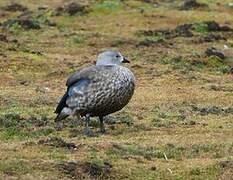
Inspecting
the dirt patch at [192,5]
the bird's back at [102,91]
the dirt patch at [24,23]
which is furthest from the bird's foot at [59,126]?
the dirt patch at [192,5]

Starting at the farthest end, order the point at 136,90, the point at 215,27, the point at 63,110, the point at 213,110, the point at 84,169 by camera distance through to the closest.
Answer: the point at 215,27, the point at 136,90, the point at 213,110, the point at 63,110, the point at 84,169

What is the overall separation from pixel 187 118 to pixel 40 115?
2514 millimetres

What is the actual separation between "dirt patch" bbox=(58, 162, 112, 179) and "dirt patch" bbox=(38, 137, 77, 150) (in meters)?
1.05

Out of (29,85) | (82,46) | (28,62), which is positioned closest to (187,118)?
(29,85)

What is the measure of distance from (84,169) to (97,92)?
2.66 m

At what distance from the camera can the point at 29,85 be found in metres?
19.4

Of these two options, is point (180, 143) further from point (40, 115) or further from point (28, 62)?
point (28, 62)

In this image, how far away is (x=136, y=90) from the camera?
61.6 feet

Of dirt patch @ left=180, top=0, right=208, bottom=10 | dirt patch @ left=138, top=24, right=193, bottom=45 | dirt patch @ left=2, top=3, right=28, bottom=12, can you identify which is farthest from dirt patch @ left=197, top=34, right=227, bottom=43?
dirt patch @ left=2, top=3, right=28, bottom=12

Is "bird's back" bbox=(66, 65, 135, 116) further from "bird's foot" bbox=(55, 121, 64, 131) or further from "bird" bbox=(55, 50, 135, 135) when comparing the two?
"bird's foot" bbox=(55, 121, 64, 131)

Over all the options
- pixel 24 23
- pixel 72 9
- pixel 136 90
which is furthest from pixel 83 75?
pixel 72 9

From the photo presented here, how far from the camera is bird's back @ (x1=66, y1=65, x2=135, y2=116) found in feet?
43.3

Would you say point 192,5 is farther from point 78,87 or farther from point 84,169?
point 84,169

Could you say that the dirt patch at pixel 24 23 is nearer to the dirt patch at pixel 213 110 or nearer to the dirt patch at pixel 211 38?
the dirt patch at pixel 211 38
